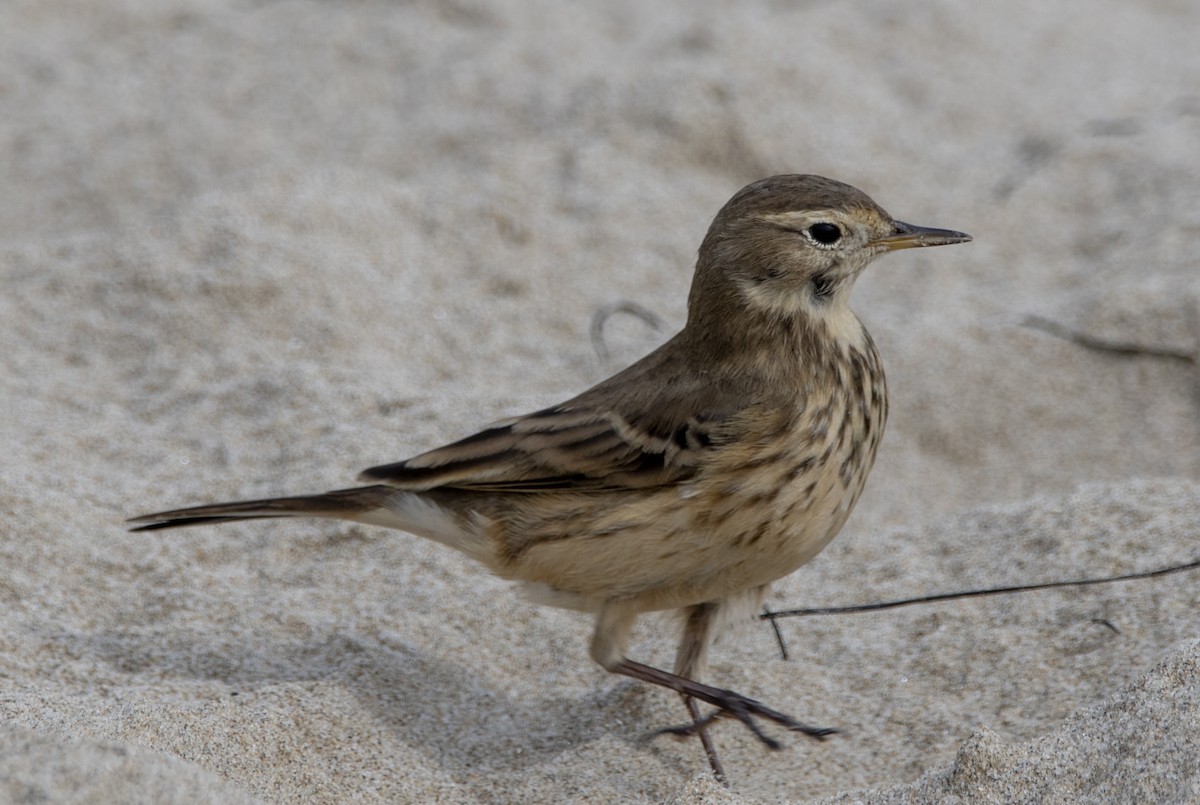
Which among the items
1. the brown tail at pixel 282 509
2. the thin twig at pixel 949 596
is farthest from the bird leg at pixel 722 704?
the brown tail at pixel 282 509

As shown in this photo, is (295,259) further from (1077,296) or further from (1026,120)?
(1026,120)

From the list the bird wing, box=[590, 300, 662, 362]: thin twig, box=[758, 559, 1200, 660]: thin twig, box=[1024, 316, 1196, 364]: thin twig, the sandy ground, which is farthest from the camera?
box=[590, 300, 662, 362]: thin twig

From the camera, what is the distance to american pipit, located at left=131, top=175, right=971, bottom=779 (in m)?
3.66

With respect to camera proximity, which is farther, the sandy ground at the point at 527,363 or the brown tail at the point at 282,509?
the brown tail at the point at 282,509

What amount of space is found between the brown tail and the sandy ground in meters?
0.32

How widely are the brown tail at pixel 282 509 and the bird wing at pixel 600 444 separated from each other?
0.18 ft

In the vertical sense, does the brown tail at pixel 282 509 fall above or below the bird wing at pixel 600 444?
below

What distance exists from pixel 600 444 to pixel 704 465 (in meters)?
0.30

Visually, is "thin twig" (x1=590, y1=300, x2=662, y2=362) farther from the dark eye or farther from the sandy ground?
the dark eye

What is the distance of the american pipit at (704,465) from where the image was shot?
366cm

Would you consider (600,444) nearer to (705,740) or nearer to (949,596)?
(705,740)

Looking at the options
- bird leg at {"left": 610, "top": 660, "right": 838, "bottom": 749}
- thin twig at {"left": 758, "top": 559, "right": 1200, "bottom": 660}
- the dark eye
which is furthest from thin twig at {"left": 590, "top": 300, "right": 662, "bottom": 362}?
bird leg at {"left": 610, "top": 660, "right": 838, "bottom": 749}

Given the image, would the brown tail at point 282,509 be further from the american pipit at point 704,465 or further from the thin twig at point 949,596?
the thin twig at point 949,596

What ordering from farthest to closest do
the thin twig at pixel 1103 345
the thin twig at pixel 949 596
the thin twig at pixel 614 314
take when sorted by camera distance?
the thin twig at pixel 614 314 → the thin twig at pixel 1103 345 → the thin twig at pixel 949 596
